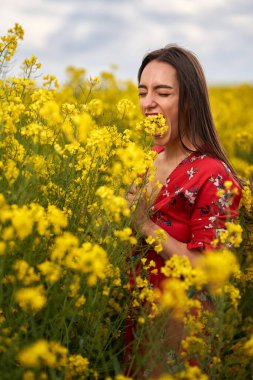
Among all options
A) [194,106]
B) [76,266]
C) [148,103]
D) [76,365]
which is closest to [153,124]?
[148,103]

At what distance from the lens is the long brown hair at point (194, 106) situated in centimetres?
265

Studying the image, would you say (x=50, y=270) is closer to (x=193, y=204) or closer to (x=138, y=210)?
(x=138, y=210)

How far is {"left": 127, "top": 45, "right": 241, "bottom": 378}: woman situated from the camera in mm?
2361

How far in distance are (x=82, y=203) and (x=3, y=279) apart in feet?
2.02

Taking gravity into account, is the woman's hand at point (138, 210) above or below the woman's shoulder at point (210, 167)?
below

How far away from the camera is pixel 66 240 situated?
1.69 metres

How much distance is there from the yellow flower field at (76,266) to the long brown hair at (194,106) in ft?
0.91

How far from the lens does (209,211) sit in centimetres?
238

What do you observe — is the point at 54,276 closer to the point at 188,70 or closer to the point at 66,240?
the point at 66,240

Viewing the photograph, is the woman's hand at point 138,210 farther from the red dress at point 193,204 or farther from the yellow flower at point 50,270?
the yellow flower at point 50,270

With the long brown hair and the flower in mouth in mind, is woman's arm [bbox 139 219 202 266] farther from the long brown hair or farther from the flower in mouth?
the long brown hair

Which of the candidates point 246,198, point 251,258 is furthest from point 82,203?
point 251,258

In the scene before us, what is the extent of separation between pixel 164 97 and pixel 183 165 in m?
0.34

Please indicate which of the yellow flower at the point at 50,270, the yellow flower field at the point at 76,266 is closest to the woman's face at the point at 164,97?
the yellow flower field at the point at 76,266
